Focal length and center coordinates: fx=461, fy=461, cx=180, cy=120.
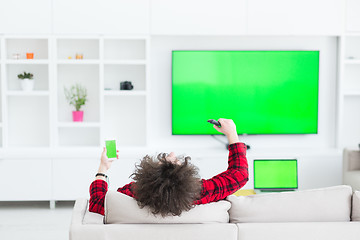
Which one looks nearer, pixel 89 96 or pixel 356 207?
pixel 356 207

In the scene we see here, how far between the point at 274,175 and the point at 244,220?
1.60m

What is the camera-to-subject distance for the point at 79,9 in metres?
4.55

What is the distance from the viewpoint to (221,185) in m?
1.94

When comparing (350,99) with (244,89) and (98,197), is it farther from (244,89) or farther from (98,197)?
(98,197)

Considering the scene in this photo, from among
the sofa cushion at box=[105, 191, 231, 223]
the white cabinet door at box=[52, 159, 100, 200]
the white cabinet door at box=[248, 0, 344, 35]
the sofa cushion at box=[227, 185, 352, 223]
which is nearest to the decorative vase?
the white cabinet door at box=[52, 159, 100, 200]

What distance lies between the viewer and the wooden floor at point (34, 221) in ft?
11.9

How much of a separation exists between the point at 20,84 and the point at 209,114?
2.00m

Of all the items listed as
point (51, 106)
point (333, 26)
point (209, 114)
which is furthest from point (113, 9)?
point (333, 26)

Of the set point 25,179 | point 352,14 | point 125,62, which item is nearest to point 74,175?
point 25,179

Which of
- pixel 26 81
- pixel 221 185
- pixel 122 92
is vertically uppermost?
pixel 26 81

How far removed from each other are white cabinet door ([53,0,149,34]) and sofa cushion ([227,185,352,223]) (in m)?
3.05

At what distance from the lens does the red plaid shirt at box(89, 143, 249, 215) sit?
75.4 inches

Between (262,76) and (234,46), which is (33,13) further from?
(262,76)

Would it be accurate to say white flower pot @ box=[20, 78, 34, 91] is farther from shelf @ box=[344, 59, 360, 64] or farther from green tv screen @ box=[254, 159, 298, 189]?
shelf @ box=[344, 59, 360, 64]
